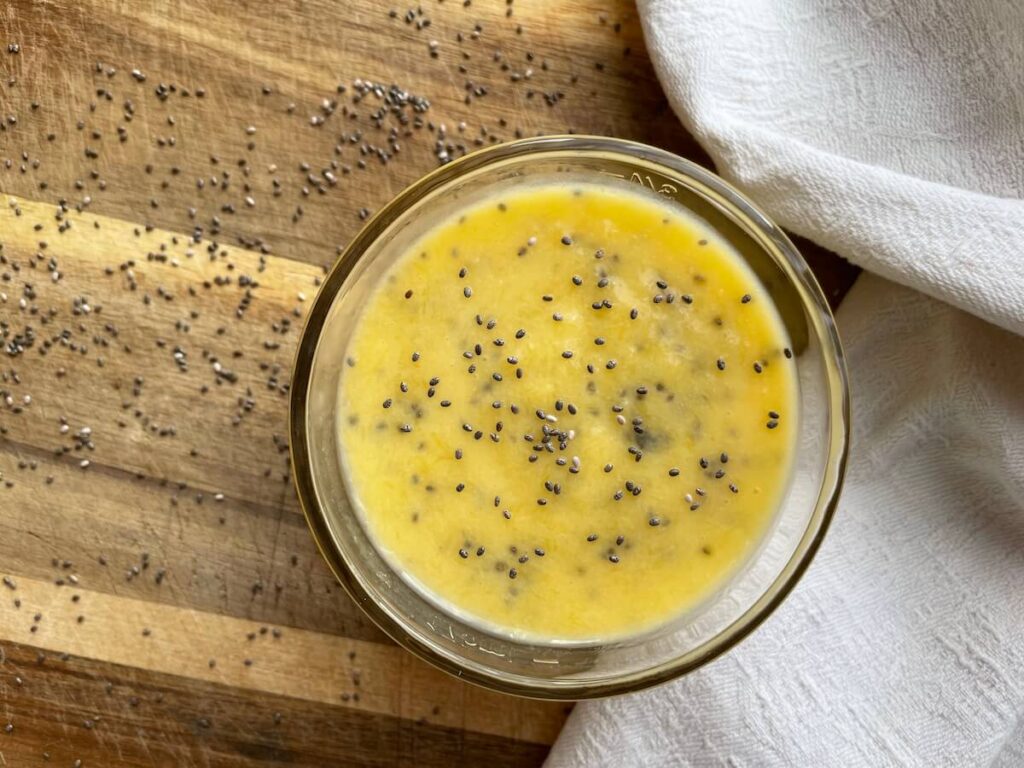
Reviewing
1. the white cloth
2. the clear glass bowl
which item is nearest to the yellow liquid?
the clear glass bowl

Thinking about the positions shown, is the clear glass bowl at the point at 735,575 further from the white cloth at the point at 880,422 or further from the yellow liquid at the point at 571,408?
the white cloth at the point at 880,422

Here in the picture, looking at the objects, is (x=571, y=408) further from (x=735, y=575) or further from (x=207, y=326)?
(x=207, y=326)

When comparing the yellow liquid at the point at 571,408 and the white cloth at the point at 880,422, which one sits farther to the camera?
the white cloth at the point at 880,422

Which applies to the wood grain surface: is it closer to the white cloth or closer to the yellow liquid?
the white cloth

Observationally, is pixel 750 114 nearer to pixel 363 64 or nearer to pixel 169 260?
pixel 363 64

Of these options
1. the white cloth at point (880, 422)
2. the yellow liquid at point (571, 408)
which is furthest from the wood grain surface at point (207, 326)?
the yellow liquid at point (571, 408)
